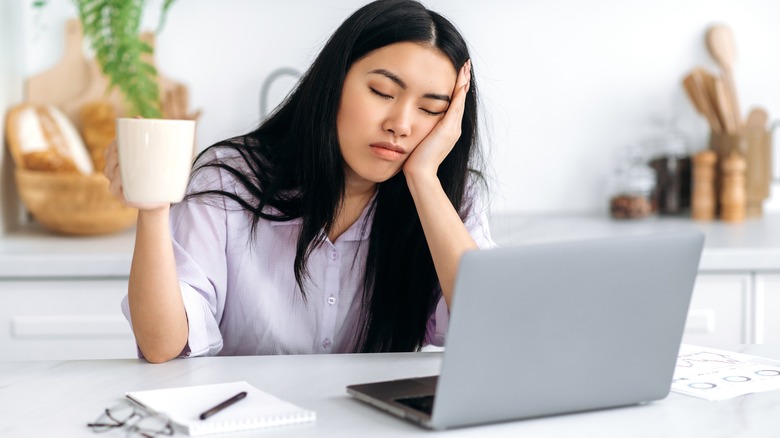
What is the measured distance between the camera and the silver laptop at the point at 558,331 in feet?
3.06

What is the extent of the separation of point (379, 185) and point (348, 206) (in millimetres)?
64

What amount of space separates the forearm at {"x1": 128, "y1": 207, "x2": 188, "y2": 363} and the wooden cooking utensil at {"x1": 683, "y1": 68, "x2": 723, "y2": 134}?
200cm

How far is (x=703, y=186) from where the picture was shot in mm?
2836

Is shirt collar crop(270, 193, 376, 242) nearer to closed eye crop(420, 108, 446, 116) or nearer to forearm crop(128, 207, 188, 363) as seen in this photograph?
closed eye crop(420, 108, 446, 116)

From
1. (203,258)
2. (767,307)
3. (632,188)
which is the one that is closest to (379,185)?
(203,258)

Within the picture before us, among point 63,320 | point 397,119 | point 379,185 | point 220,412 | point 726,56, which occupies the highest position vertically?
point 726,56

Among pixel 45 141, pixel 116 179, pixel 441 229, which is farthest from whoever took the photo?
pixel 45 141

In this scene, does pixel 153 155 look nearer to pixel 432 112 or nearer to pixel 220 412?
pixel 220 412

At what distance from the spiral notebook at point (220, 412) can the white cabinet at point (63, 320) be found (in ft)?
4.02

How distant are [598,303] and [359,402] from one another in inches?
10.9

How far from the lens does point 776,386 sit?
1.17 meters

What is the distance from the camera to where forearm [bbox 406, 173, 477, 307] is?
1475mm

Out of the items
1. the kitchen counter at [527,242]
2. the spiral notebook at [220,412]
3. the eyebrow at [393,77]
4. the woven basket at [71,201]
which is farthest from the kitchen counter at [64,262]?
the spiral notebook at [220,412]

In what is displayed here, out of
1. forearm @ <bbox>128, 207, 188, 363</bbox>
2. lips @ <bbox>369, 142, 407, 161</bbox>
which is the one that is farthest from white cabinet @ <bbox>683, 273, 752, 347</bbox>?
forearm @ <bbox>128, 207, 188, 363</bbox>
